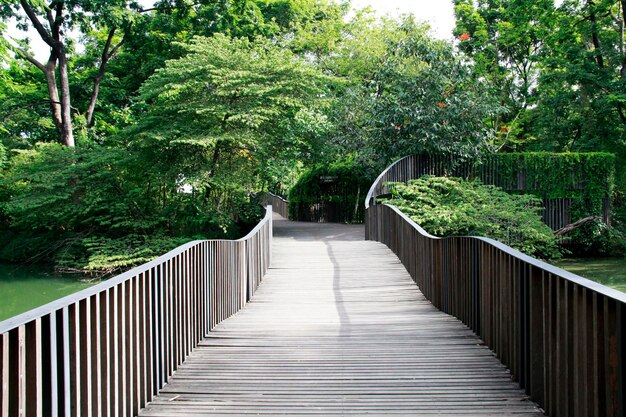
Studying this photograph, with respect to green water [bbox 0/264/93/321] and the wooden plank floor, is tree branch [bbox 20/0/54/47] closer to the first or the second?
green water [bbox 0/264/93/321]

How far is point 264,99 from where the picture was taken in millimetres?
19281

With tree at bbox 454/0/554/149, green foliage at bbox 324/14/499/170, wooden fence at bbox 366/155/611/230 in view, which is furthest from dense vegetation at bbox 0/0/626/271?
tree at bbox 454/0/554/149

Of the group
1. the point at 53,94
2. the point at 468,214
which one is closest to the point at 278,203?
the point at 53,94

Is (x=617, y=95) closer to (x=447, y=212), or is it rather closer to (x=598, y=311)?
(x=447, y=212)

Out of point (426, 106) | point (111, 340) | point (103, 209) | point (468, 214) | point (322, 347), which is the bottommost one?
point (322, 347)

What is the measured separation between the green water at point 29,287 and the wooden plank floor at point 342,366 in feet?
33.6

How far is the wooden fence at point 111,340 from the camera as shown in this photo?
7.34 feet

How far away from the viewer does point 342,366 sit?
4.41 meters

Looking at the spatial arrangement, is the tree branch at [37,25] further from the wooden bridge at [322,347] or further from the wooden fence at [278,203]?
the wooden bridge at [322,347]

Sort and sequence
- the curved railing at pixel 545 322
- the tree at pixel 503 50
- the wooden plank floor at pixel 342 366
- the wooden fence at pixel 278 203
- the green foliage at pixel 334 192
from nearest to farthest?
the curved railing at pixel 545 322, the wooden plank floor at pixel 342 366, the green foliage at pixel 334 192, the tree at pixel 503 50, the wooden fence at pixel 278 203

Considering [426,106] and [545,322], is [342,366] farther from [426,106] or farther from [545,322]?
[426,106]

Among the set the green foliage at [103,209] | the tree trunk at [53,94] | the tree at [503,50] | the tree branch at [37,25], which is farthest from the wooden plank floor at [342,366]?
the tree at [503,50]

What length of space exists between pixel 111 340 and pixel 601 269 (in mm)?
19801

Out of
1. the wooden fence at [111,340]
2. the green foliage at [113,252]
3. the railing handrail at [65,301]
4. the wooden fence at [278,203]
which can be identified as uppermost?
the wooden fence at [278,203]
